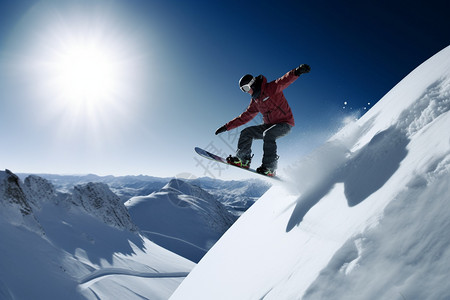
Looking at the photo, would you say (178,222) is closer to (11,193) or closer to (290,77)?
(11,193)

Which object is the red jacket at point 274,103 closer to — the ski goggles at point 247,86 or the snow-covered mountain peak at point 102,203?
the ski goggles at point 247,86

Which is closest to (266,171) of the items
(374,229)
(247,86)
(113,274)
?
(247,86)

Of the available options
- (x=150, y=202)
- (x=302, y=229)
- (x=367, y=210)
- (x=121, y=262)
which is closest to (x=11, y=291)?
(x=302, y=229)

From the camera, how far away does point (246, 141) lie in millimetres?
6199

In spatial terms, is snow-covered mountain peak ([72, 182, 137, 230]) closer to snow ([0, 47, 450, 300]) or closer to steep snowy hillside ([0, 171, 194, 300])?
steep snowy hillside ([0, 171, 194, 300])

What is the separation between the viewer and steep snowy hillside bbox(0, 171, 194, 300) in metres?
14.7

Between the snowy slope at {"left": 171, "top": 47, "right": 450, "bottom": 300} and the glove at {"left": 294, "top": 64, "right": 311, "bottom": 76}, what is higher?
the glove at {"left": 294, "top": 64, "right": 311, "bottom": 76}

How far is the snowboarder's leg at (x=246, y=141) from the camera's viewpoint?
6.05 meters

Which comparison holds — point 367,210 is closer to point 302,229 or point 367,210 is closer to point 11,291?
point 302,229

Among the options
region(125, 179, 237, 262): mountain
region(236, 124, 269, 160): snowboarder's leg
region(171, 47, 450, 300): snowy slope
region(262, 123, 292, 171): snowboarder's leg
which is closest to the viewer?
region(171, 47, 450, 300): snowy slope

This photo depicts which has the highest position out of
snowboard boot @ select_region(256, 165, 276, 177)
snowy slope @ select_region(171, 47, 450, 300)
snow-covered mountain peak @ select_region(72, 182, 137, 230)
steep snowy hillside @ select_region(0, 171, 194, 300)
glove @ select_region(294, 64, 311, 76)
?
snow-covered mountain peak @ select_region(72, 182, 137, 230)

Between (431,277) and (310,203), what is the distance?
6.18 feet

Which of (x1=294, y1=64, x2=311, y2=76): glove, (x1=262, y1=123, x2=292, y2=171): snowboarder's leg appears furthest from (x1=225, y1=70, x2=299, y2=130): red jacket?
(x1=294, y1=64, x2=311, y2=76): glove

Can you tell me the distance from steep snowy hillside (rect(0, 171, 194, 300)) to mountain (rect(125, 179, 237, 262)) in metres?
27.2
